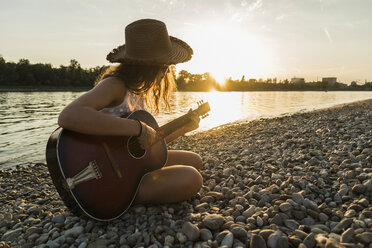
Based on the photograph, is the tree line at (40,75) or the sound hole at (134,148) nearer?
the sound hole at (134,148)

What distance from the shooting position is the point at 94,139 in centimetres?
214

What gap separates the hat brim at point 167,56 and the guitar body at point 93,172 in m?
0.77

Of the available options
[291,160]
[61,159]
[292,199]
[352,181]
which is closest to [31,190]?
[61,159]

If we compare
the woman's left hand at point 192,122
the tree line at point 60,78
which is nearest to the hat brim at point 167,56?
the woman's left hand at point 192,122

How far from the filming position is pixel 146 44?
2.31m

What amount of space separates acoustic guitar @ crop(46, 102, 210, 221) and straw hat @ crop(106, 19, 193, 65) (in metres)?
0.80

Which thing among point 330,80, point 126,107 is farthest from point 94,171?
point 330,80

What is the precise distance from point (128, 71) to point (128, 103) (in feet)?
1.14

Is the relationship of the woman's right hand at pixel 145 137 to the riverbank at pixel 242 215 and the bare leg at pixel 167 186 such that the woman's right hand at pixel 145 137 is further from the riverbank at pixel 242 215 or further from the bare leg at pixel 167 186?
the riverbank at pixel 242 215

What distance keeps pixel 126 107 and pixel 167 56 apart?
0.70 meters

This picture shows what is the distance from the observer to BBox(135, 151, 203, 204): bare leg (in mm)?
2486

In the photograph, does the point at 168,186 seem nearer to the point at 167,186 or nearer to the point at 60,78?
the point at 167,186

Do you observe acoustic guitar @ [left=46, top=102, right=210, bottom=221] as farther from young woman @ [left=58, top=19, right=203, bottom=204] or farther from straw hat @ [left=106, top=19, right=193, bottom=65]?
straw hat @ [left=106, top=19, right=193, bottom=65]

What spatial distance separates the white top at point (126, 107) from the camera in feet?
7.98
